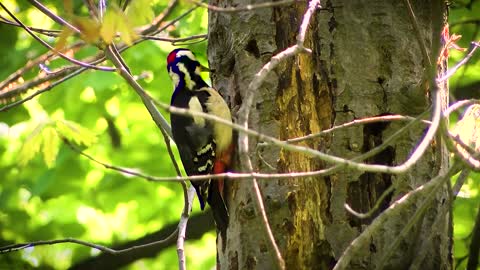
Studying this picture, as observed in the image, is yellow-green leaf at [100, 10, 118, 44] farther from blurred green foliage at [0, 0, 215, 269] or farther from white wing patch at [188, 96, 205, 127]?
blurred green foliage at [0, 0, 215, 269]

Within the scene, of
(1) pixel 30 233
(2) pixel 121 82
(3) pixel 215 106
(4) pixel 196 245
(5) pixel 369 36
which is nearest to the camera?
(5) pixel 369 36

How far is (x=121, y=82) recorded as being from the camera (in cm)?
Result: 515

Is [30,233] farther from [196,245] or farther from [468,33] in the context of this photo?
[468,33]

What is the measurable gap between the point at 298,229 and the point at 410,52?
807 millimetres

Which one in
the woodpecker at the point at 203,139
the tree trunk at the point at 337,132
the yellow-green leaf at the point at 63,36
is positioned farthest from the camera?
the woodpecker at the point at 203,139

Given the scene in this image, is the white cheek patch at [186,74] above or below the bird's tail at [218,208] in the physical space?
above

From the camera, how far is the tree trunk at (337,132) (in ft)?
8.75

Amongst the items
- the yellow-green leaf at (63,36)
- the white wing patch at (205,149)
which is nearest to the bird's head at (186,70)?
the white wing patch at (205,149)

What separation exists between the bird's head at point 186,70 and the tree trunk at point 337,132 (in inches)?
34.3

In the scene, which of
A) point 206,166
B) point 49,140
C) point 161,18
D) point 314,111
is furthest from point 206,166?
point 161,18

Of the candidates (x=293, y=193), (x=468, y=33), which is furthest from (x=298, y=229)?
(x=468, y=33)

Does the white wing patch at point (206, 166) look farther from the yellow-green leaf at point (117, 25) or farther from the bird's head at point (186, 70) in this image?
the yellow-green leaf at point (117, 25)

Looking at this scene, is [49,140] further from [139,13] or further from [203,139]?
[203,139]

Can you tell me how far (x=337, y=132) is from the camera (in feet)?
9.13
